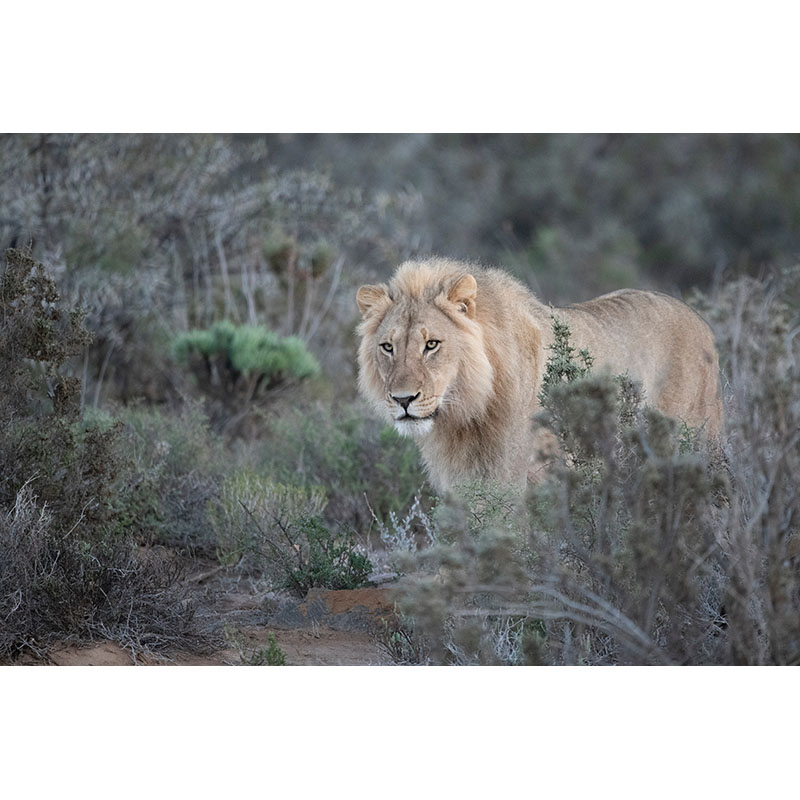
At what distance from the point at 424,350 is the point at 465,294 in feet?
1.30

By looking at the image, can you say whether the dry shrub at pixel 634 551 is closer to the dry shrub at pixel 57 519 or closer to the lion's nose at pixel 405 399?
the lion's nose at pixel 405 399

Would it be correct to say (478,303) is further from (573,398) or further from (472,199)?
(472,199)

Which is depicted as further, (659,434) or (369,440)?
(369,440)

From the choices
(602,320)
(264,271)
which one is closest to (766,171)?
(264,271)

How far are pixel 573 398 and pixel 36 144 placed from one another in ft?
23.2

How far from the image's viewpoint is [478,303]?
602 cm

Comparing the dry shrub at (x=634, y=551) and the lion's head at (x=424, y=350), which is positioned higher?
the lion's head at (x=424, y=350)

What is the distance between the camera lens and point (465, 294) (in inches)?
Result: 230

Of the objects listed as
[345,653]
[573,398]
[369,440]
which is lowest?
[345,653]

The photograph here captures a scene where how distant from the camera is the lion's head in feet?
18.5

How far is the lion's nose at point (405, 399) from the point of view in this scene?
5543 millimetres

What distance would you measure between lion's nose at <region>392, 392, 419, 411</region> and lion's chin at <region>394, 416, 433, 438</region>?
8 centimetres

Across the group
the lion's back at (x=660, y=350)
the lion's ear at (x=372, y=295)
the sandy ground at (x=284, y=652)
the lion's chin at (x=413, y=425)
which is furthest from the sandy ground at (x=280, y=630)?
the lion's back at (x=660, y=350)
